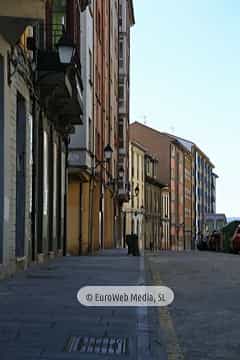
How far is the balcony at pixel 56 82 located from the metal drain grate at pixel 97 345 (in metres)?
12.9

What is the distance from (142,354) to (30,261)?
500 inches

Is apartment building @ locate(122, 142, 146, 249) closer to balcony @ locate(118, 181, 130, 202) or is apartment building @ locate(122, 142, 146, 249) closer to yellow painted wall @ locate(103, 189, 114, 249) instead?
balcony @ locate(118, 181, 130, 202)

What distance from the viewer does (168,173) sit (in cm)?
10119

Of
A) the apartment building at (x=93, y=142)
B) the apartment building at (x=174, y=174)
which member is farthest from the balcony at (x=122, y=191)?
the apartment building at (x=174, y=174)

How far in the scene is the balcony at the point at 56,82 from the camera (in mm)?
20859

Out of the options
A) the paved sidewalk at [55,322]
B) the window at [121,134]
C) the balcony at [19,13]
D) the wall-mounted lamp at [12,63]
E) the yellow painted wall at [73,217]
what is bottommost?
the paved sidewalk at [55,322]

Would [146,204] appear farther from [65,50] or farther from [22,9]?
[22,9]

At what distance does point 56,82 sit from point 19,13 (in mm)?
7429

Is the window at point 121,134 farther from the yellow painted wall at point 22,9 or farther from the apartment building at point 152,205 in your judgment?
the yellow painted wall at point 22,9

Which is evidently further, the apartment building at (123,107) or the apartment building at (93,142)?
the apartment building at (123,107)

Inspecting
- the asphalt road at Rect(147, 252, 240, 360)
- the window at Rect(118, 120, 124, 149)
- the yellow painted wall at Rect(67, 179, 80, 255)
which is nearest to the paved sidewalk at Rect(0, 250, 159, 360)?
the asphalt road at Rect(147, 252, 240, 360)

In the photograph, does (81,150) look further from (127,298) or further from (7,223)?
(127,298)

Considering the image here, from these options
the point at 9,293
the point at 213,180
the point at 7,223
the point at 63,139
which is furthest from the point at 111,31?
the point at 213,180

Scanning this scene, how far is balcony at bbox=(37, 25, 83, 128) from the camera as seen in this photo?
20.9 meters
